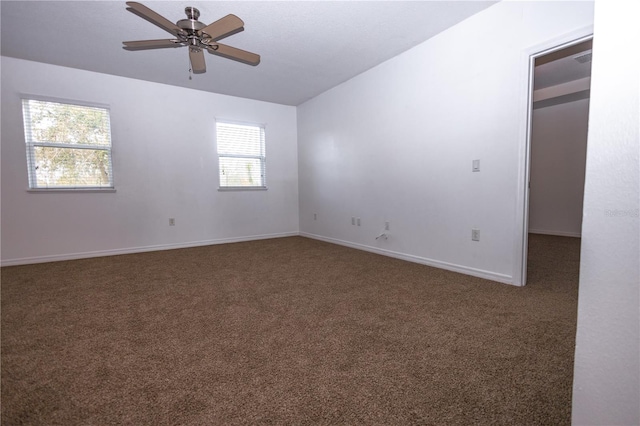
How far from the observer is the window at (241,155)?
4.85m

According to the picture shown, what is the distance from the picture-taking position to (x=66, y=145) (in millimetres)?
3697

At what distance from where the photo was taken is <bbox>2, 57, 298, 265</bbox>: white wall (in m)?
3.47

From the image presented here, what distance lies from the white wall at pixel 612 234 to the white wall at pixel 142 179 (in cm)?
479

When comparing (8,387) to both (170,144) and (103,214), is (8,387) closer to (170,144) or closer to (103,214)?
(103,214)

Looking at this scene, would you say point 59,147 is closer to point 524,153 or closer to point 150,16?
point 150,16

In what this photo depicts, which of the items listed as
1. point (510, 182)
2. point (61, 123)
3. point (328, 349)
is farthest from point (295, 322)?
point (61, 123)

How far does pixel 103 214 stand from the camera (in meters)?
3.96

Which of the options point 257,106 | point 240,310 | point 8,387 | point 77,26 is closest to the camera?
point 8,387

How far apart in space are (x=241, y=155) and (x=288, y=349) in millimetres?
4060

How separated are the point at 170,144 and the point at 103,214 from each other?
53.1 inches

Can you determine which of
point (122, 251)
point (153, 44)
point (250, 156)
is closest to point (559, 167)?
point (250, 156)

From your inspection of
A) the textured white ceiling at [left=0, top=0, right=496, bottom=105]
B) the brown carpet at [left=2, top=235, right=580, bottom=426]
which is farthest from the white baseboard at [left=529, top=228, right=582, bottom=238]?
the textured white ceiling at [left=0, top=0, right=496, bottom=105]

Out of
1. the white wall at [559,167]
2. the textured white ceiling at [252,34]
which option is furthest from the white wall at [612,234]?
the white wall at [559,167]

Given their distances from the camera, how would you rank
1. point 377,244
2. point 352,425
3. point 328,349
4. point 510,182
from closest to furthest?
1. point 352,425
2. point 328,349
3. point 510,182
4. point 377,244
